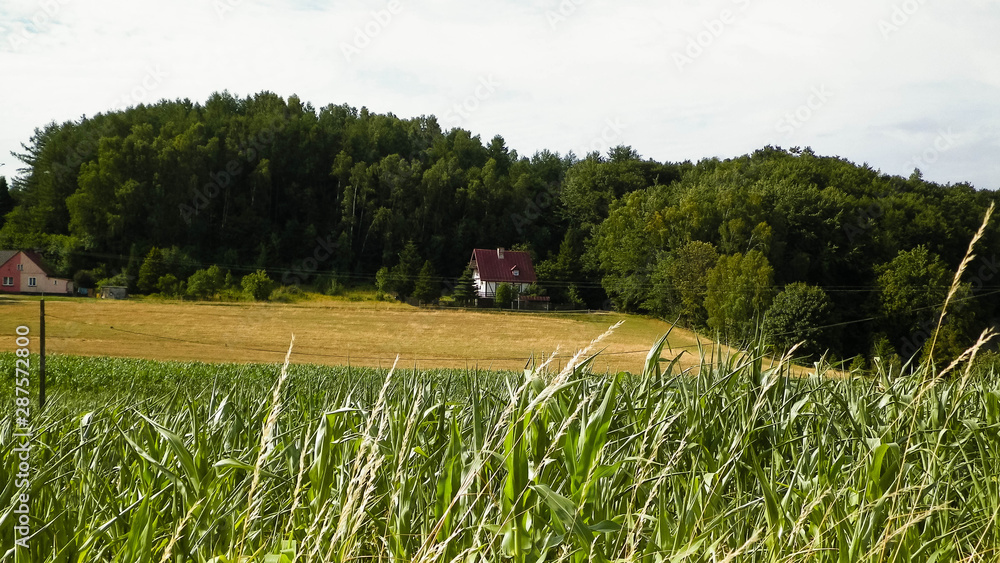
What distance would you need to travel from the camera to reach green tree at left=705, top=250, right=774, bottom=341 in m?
46.3

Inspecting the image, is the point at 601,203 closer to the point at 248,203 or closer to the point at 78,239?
the point at 248,203

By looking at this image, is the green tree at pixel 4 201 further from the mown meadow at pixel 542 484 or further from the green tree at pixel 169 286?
the mown meadow at pixel 542 484

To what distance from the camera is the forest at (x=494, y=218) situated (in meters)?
51.3

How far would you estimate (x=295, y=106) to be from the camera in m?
82.1

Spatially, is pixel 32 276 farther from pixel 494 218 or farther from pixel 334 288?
pixel 494 218

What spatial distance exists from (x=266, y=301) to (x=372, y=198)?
20853 mm

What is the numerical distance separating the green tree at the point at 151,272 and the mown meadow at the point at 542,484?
5575 cm

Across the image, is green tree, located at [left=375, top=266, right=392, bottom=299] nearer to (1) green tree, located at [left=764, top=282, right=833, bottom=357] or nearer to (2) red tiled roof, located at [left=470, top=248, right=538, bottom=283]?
(2) red tiled roof, located at [left=470, top=248, right=538, bottom=283]

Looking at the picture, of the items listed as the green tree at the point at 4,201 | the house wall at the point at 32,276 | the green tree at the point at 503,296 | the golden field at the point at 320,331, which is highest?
the green tree at the point at 4,201

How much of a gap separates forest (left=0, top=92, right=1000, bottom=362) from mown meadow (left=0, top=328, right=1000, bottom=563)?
4285 cm

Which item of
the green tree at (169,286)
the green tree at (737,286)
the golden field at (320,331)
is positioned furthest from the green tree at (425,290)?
the green tree at (737,286)

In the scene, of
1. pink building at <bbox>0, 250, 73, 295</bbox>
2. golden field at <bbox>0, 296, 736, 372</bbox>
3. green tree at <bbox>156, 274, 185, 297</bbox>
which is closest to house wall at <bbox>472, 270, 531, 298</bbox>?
golden field at <bbox>0, 296, 736, 372</bbox>

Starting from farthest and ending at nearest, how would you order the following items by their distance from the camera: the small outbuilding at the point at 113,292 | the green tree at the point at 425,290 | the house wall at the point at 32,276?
the green tree at the point at 425,290 < the small outbuilding at the point at 113,292 < the house wall at the point at 32,276

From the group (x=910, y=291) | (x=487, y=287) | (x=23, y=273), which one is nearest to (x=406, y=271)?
(x=487, y=287)
